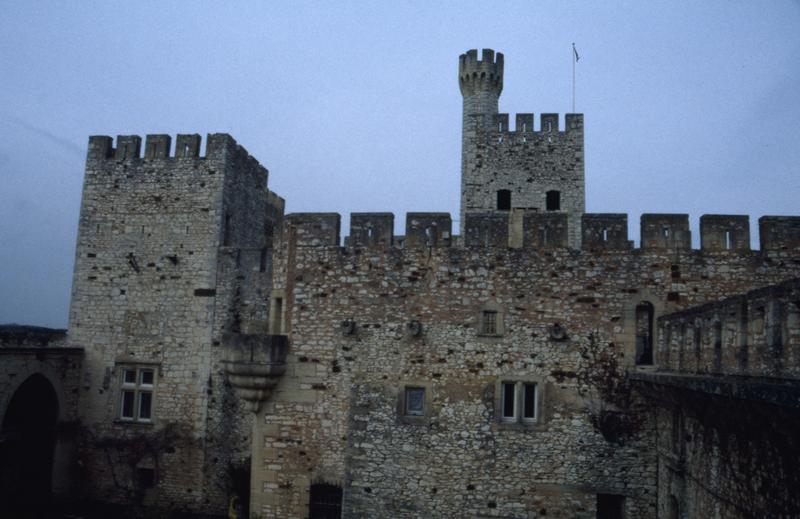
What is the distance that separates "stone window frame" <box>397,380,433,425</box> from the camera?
12336mm

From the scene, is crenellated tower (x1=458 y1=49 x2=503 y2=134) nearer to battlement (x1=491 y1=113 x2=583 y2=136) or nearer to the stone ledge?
battlement (x1=491 y1=113 x2=583 y2=136)

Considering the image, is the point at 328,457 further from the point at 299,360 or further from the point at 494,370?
the point at 494,370

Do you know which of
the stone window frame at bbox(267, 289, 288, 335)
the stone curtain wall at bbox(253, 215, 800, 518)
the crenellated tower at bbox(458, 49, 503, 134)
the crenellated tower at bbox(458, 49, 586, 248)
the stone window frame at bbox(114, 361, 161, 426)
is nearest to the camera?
the stone curtain wall at bbox(253, 215, 800, 518)

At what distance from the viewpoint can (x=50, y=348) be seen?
17047 millimetres

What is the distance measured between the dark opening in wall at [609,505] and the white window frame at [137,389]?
12327 mm

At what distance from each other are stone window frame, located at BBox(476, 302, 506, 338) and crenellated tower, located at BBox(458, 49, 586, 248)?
14152mm

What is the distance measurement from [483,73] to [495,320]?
19842 mm

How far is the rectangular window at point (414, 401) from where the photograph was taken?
12.4 meters

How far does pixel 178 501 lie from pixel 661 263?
14.0 meters

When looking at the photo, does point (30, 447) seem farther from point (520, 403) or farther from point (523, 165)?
point (523, 165)

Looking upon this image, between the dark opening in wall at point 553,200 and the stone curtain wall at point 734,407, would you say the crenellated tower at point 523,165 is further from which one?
the stone curtain wall at point 734,407

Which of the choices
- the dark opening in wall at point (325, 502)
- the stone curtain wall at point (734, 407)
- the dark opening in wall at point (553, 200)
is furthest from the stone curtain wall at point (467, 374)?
the dark opening in wall at point (553, 200)

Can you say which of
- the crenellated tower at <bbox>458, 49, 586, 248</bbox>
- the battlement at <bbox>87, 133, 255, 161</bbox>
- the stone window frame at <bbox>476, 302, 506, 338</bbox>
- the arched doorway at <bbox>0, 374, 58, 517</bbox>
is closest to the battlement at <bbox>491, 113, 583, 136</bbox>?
the crenellated tower at <bbox>458, 49, 586, 248</bbox>

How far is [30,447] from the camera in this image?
17.4m
